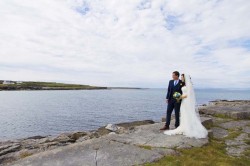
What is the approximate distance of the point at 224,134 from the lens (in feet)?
38.1

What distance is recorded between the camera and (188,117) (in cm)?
1084

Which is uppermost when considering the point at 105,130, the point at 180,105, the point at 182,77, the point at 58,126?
the point at 182,77

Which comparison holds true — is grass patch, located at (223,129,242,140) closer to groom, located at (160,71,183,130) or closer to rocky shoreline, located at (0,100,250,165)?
rocky shoreline, located at (0,100,250,165)

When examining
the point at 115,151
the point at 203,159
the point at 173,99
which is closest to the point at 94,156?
the point at 115,151

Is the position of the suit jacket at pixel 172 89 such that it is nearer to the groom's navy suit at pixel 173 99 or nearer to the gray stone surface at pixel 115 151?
the groom's navy suit at pixel 173 99

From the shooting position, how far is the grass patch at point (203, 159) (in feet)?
24.0

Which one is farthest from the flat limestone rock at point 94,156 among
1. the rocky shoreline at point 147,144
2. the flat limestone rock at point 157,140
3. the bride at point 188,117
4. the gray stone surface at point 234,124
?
the gray stone surface at point 234,124

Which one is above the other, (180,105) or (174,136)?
(180,105)

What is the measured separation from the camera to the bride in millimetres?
10516

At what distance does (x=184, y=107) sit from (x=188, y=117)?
511 mm

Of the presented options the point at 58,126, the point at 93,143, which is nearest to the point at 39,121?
the point at 58,126

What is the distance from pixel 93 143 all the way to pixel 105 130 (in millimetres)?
7133

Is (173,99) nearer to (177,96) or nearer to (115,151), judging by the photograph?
(177,96)

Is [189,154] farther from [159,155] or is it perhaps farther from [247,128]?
[247,128]
